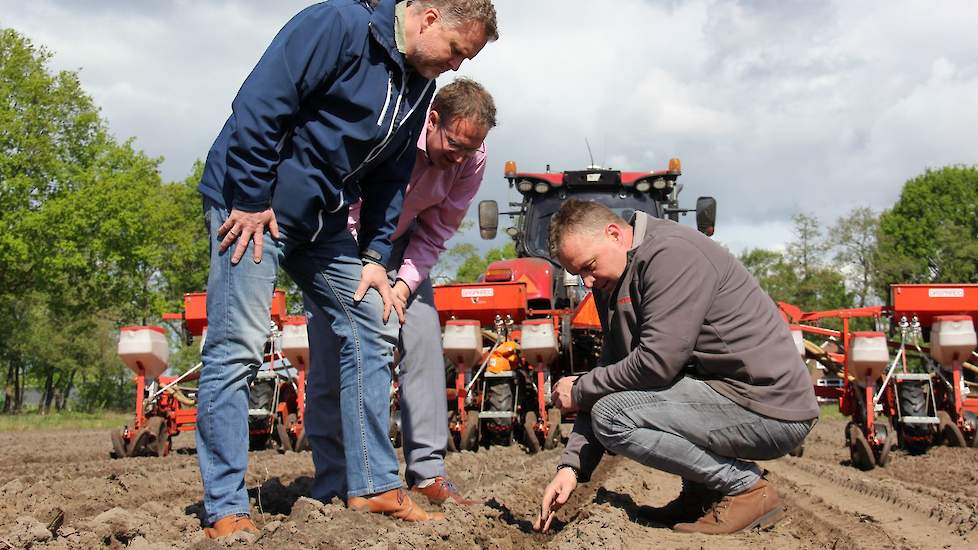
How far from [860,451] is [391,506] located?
5.06 meters

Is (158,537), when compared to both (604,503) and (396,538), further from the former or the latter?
(604,503)

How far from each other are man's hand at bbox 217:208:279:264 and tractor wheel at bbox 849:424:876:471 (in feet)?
18.5

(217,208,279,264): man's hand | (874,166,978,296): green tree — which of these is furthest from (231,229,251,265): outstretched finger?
(874,166,978,296): green tree

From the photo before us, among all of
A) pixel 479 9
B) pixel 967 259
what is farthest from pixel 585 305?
pixel 967 259

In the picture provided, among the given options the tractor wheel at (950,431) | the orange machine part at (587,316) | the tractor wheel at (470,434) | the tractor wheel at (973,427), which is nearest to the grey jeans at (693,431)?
the orange machine part at (587,316)

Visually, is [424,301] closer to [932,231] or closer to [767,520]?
[767,520]

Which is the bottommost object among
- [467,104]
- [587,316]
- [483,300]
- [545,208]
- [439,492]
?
[439,492]

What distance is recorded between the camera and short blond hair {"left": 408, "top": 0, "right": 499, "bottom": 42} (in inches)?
124

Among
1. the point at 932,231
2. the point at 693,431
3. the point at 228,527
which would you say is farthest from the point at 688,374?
the point at 932,231

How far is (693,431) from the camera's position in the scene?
136 inches

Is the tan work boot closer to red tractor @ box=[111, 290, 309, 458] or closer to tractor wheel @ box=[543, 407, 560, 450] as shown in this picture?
tractor wheel @ box=[543, 407, 560, 450]

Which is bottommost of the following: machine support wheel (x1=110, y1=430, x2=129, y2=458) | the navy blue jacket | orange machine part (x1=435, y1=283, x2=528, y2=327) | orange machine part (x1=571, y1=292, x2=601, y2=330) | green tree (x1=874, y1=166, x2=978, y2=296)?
machine support wheel (x1=110, y1=430, x2=129, y2=458)

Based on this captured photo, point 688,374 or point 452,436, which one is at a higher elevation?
point 688,374

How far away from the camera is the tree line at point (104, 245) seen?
25797mm
